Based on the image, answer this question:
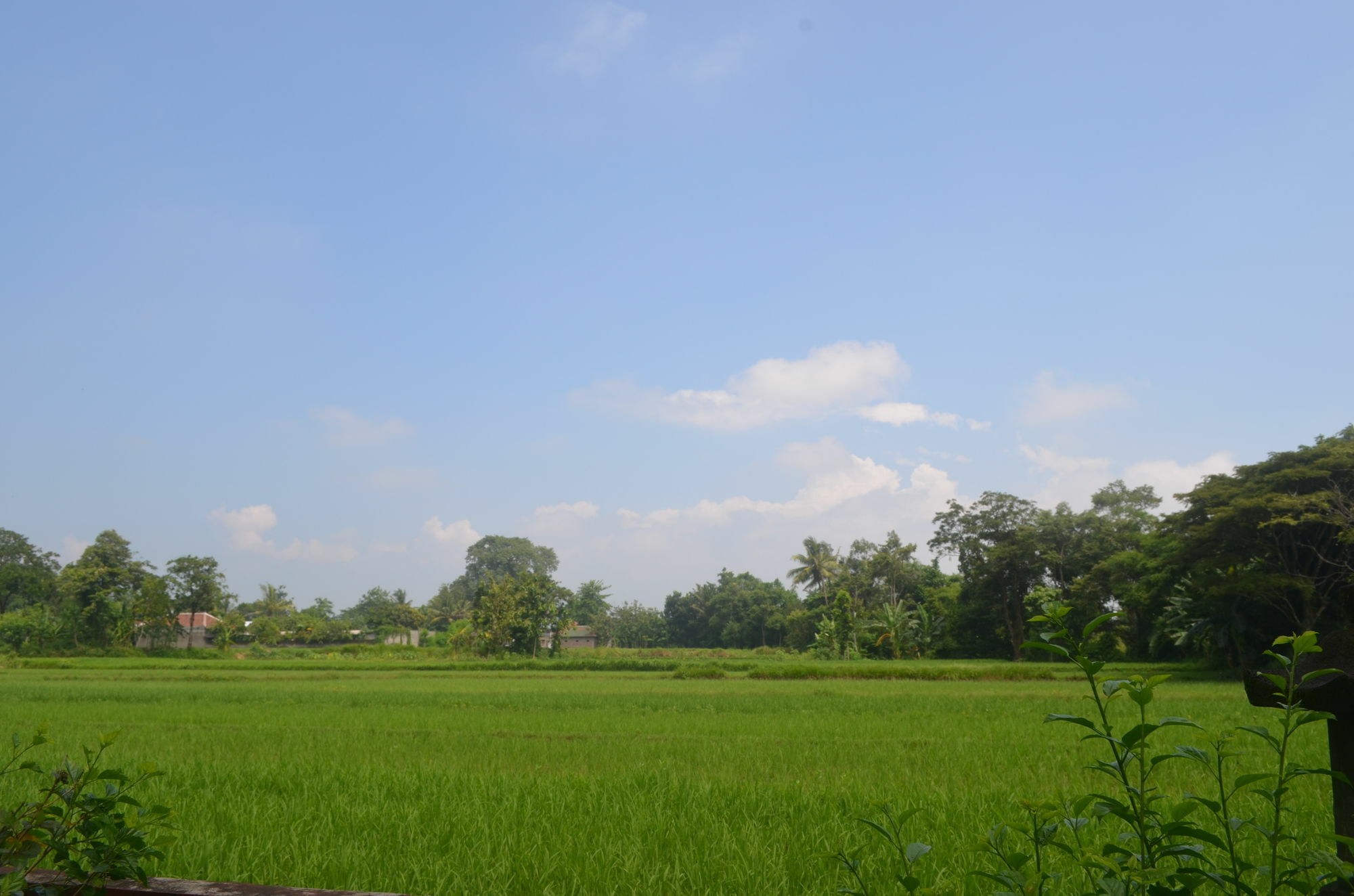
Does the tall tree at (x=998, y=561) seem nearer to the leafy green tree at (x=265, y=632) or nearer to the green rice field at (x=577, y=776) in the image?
the green rice field at (x=577, y=776)

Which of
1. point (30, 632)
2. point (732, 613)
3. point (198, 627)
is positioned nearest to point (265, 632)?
point (198, 627)

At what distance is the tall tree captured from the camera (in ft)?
123

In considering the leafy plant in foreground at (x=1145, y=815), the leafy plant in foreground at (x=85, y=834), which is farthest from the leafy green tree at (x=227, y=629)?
the leafy plant in foreground at (x=1145, y=815)

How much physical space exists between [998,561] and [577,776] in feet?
111

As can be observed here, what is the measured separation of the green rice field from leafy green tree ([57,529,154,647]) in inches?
1121

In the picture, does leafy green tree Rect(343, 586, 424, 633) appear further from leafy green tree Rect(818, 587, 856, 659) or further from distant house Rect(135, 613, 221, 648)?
leafy green tree Rect(818, 587, 856, 659)

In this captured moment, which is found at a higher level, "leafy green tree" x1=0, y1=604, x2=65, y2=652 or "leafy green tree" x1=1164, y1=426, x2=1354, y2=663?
"leafy green tree" x1=1164, y1=426, x2=1354, y2=663

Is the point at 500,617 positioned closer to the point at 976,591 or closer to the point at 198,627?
the point at 976,591

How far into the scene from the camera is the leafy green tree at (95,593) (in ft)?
144

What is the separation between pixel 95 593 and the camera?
1731 inches

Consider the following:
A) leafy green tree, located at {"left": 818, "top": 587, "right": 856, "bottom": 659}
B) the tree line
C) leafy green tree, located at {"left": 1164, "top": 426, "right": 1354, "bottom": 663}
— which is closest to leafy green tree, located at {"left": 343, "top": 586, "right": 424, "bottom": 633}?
the tree line

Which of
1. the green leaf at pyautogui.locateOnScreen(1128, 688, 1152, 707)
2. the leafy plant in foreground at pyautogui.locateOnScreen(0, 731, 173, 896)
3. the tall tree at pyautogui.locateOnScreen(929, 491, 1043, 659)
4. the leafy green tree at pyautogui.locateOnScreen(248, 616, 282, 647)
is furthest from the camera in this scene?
the leafy green tree at pyautogui.locateOnScreen(248, 616, 282, 647)

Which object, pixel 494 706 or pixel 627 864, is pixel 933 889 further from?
pixel 494 706

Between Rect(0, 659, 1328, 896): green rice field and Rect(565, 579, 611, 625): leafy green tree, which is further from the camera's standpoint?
Rect(565, 579, 611, 625): leafy green tree
